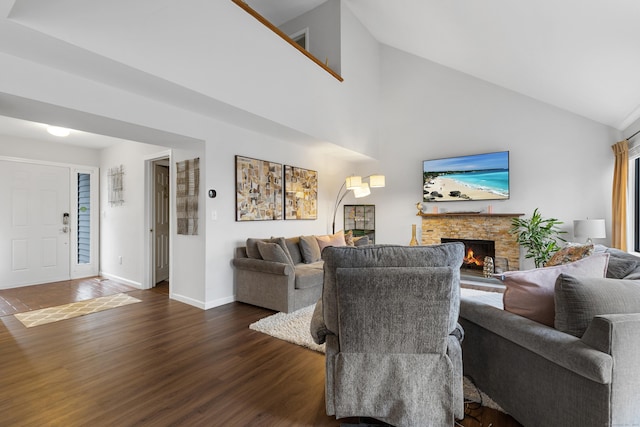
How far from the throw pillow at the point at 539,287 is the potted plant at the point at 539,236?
10.3 feet

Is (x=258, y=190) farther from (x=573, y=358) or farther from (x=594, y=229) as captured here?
(x=594, y=229)

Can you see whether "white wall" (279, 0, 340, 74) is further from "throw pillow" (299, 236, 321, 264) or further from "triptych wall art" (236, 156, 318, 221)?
"throw pillow" (299, 236, 321, 264)

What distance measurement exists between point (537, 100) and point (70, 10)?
5746 millimetres

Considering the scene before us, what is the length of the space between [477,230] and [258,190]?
12.2 ft

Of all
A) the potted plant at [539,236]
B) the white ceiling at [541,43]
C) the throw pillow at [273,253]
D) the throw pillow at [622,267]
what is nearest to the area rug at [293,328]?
the throw pillow at [273,253]

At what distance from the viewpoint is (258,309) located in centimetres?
370

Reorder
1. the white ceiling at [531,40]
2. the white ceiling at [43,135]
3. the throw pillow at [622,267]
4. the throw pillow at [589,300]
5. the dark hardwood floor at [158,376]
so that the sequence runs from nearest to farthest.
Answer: the throw pillow at [589,300]
the dark hardwood floor at [158,376]
the throw pillow at [622,267]
the white ceiling at [531,40]
the white ceiling at [43,135]

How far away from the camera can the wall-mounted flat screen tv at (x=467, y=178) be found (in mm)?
4895

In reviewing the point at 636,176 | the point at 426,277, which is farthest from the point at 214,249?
the point at 636,176

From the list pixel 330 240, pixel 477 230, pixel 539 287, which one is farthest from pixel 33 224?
pixel 477 230

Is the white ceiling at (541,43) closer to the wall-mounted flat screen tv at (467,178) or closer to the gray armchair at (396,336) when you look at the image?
the wall-mounted flat screen tv at (467,178)

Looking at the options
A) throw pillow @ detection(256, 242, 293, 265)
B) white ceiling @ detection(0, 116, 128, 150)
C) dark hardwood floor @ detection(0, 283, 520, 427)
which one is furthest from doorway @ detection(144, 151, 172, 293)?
throw pillow @ detection(256, 242, 293, 265)

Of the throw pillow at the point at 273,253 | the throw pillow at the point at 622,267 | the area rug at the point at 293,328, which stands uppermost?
the throw pillow at the point at 622,267

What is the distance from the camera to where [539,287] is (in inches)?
62.1
